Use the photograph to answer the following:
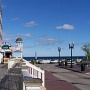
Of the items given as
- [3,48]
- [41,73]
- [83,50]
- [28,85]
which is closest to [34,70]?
[41,73]

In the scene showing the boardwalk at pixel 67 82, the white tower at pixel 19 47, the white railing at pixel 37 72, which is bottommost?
the boardwalk at pixel 67 82

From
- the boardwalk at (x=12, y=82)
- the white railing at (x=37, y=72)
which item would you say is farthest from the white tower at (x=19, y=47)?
the boardwalk at (x=12, y=82)

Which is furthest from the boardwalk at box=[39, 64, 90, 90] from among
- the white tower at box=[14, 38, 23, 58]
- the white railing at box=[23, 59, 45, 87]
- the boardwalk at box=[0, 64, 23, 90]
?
the white tower at box=[14, 38, 23, 58]

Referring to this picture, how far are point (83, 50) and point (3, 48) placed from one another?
178 feet

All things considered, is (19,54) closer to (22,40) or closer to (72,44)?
(22,40)

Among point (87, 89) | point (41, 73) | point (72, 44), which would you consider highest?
point (72, 44)

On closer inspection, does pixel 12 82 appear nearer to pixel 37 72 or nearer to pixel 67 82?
pixel 37 72

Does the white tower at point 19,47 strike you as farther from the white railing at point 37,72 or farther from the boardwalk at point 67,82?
the white railing at point 37,72

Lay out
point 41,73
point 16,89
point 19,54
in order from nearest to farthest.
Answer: point 16,89 < point 41,73 < point 19,54

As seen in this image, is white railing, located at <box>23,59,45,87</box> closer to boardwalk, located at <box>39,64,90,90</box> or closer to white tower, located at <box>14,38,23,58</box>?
boardwalk, located at <box>39,64,90,90</box>

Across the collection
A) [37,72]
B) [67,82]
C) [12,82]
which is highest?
[37,72]

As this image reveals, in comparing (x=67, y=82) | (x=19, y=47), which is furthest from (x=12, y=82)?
(x=19, y=47)

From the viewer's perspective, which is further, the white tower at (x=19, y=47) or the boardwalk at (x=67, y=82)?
the white tower at (x=19, y=47)

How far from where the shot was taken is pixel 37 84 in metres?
7.50
